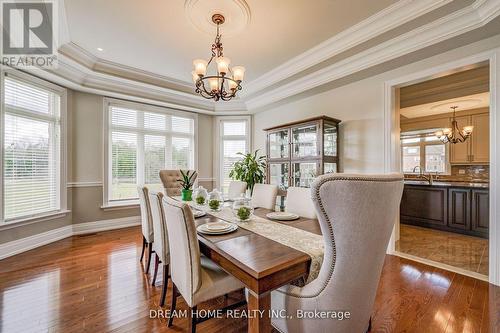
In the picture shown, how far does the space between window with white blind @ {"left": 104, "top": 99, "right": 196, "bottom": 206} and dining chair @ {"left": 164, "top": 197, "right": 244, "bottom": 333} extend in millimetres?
3555

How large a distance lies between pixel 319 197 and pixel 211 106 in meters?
4.80

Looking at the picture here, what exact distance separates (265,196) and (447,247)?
2.87m

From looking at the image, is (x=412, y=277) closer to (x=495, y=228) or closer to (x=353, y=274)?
(x=495, y=228)

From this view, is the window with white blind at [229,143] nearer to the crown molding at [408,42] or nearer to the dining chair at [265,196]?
the crown molding at [408,42]

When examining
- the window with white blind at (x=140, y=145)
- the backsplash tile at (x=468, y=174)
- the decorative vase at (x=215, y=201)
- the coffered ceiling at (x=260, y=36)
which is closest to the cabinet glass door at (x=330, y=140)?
the coffered ceiling at (x=260, y=36)

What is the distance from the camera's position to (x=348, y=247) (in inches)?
41.6

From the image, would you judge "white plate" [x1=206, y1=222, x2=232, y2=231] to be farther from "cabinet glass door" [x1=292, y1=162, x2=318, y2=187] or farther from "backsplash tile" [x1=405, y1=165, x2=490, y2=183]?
"backsplash tile" [x1=405, y1=165, x2=490, y2=183]

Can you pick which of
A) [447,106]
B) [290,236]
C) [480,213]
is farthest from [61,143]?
[447,106]

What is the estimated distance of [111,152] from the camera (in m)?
4.40

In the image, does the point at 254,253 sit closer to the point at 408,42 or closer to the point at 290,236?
the point at 290,236

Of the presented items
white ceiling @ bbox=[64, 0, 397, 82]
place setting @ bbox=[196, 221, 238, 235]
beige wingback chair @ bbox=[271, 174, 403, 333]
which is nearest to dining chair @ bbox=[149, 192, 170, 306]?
place setting @ bbox=[196, 221, 238, 235]

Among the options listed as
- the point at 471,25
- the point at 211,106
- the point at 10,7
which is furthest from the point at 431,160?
the point at 10,7

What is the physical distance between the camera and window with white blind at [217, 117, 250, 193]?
5683 mm

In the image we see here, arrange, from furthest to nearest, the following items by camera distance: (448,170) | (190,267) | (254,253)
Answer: (448,170), (190,267), (254,253)
